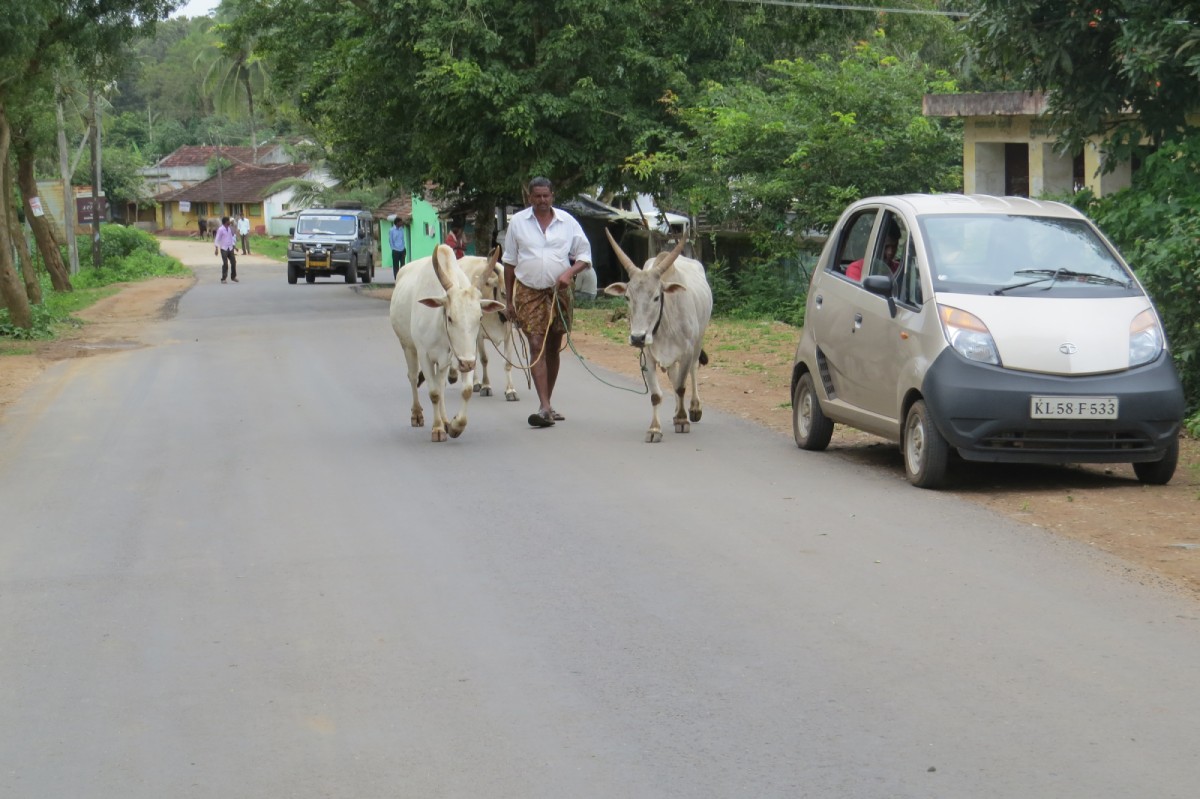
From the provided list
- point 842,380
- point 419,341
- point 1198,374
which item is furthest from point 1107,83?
point 419,341

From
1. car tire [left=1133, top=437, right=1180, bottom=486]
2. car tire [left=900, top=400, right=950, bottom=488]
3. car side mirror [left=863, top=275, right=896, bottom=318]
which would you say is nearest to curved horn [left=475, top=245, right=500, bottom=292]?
car side mirror [left=863, top=275, right=896, bottom=318]

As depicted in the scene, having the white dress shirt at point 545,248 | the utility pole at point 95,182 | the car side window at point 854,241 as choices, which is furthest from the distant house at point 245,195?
the car side window at point 854,241

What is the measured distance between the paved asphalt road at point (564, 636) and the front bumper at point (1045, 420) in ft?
1.55

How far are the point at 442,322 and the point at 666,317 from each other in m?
1.75

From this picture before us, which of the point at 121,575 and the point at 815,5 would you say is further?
the point at 815,5

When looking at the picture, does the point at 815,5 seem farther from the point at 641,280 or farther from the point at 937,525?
the point at 937,525

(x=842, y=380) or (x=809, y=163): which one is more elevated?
(x=809, y=163)

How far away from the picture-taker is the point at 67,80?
42.1 metres

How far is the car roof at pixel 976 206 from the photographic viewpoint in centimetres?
1036

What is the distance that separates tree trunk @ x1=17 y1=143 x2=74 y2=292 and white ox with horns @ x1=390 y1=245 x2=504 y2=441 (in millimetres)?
29976

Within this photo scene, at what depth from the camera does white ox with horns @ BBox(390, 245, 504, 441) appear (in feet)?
38.7

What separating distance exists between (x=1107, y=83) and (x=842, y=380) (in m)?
4.48

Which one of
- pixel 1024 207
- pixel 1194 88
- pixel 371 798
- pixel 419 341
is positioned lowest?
pixel 371 798

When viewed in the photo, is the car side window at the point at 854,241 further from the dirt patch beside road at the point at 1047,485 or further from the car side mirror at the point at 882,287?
the dirt patch beside road at the point at 1047,485
